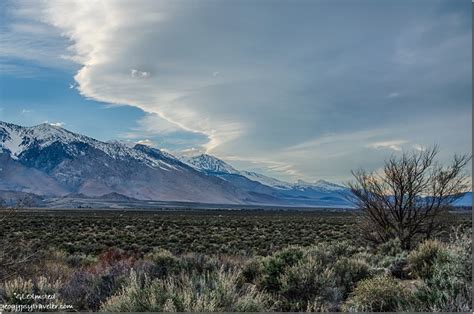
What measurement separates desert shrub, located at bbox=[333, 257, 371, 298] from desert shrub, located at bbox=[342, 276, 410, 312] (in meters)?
1.56

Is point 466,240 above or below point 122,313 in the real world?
above

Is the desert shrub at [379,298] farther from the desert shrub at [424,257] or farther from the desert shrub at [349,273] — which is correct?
the desert shrub at [424,257]

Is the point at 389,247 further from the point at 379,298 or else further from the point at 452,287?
the point at 452,287

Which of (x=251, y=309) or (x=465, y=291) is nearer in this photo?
(x=251, y=309)

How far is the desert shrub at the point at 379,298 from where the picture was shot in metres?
7.30

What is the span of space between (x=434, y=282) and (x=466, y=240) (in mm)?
1319

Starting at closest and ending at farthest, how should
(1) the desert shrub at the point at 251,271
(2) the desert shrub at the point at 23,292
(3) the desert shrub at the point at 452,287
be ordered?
(3) the desert shrub at the point at 452,287 → (2) the desert shrub at the point at 23,292 → (1) the desert shrub at the point at 251,271

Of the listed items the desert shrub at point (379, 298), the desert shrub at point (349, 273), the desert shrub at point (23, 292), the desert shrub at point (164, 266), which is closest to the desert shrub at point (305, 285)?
the desert shrub at point (349, 273)

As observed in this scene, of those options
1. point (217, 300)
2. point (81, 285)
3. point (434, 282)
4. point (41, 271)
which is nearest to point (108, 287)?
point (81, 285)

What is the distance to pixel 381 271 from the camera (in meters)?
11.7

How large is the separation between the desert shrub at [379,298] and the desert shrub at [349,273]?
1.56 metres

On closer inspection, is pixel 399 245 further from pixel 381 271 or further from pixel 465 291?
pixel 465 291

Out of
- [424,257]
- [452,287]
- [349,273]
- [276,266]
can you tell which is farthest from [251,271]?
[452,287]

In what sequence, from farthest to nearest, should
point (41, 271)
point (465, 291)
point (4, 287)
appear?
1. point (41, 271)
2. point (4, 287)
3. point (465, 291)
